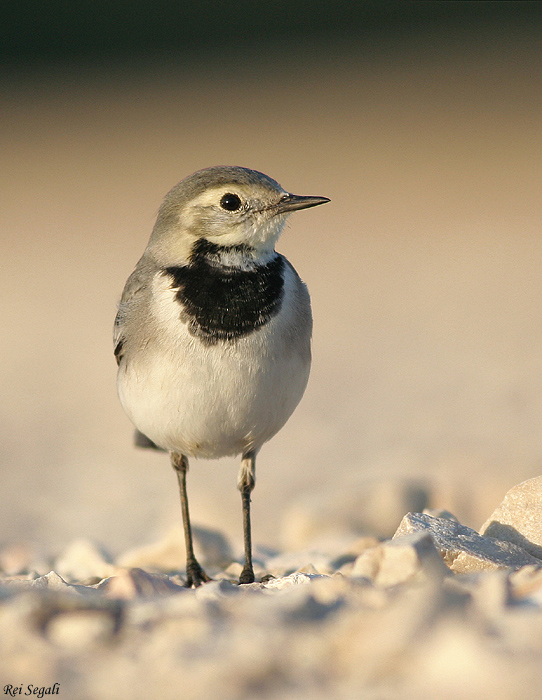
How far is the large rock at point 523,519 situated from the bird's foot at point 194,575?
1703mm

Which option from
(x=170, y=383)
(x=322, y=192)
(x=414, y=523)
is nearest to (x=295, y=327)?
(x=170, y=383)

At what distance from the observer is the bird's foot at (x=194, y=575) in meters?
5.61

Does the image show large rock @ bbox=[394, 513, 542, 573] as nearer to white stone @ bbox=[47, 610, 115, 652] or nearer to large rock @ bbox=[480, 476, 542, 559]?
large rock @ bbox=[480, 476, 542, 559]

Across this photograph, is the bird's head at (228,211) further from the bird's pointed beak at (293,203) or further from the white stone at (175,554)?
the white stone at (175,554)

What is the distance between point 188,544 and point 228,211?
199 cm

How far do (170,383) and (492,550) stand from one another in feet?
→ 5.82

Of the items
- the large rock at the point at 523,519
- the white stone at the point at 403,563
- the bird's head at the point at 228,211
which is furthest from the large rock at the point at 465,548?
the bird's head at the point at 228,211

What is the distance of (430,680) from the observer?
9.16ft

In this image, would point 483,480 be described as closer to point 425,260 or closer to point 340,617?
point 340,617

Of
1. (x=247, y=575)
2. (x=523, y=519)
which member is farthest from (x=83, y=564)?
(x=523, y=519)

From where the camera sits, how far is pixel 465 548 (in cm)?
436

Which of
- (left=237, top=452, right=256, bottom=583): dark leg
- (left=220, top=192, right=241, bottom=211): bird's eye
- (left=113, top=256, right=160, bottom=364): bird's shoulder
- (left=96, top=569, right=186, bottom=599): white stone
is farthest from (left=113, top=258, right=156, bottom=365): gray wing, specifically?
(left=96, top=569, right=186, bottom=599): white stone

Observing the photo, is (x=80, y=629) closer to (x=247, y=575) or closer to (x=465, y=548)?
(x=465, y=548)

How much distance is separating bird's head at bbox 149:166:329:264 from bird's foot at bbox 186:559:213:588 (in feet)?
5.84
